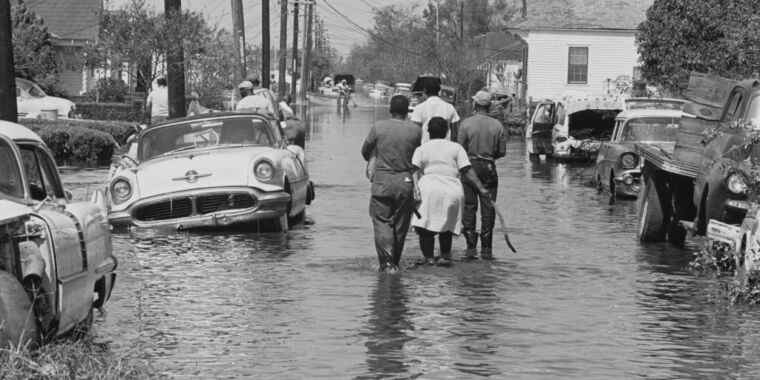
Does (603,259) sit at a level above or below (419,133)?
below

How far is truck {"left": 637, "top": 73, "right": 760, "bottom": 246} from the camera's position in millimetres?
13875

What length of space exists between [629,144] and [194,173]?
360 inches

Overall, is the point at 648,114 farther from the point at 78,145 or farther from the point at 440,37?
the point at 440,37

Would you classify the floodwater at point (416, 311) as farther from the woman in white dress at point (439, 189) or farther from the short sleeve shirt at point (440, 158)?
the short sleeve shirt at point (440, 158)

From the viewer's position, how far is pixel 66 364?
25.6ft

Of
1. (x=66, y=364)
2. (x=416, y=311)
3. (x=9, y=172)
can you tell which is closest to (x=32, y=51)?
(x=416, y=311)

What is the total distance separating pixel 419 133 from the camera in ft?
45.9

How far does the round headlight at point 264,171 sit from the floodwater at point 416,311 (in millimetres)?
684

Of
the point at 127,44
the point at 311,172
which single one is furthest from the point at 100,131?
the point at 311,172

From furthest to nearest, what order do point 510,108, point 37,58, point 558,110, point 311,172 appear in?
point 510,108 < point 37,58 < point 558,110 < point 311,172

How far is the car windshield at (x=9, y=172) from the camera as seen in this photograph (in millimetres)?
9195

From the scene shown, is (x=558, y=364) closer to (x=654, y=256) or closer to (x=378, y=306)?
(x=378, y=306)

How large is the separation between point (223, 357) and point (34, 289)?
1514 millimetres

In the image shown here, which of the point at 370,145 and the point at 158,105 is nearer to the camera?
the point at 370,145
